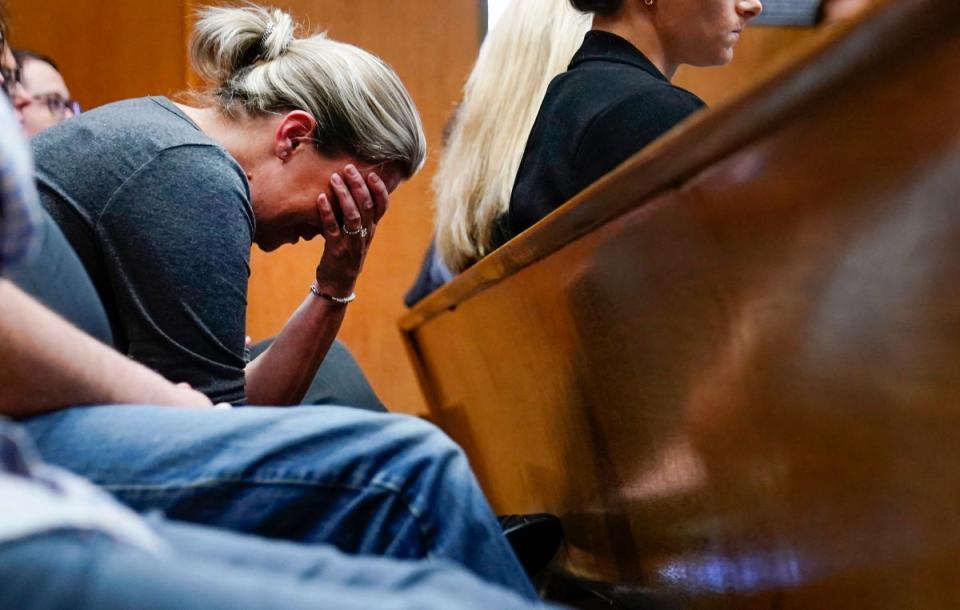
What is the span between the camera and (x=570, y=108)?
54.0 inches

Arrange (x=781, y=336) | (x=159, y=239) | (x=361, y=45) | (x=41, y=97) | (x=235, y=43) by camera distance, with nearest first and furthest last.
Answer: (x=781, y=336), (x=159, y=239), (x=235, y=43), (x=41, y=97), (x=361, y=45)

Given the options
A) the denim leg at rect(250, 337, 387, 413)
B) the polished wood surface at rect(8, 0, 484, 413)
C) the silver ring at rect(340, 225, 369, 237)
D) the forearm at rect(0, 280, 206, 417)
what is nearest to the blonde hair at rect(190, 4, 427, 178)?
the silver ring at rect(340, 225, 369, 237)

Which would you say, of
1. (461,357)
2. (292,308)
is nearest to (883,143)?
(461,357)

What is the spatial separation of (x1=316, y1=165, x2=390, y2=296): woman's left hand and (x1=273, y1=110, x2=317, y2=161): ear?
8cm

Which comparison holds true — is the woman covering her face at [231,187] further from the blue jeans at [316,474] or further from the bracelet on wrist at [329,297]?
the blue jeans at [316,474]

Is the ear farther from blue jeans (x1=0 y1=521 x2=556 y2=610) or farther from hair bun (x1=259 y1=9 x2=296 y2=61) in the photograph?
blue jeans (x1=0 y1=521 x2=556 y2=610)

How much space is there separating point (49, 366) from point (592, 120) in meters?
0.82

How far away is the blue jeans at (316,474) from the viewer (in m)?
0.60

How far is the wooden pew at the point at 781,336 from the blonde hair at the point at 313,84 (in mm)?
339

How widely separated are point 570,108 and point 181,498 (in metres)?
0.91

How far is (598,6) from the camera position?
1608mm

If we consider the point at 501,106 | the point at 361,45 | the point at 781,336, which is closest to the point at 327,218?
the point at 501,106

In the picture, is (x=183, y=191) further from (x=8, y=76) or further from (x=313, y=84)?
(x=8, y=76)

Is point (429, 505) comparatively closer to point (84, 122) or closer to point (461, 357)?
point (84, 122)
